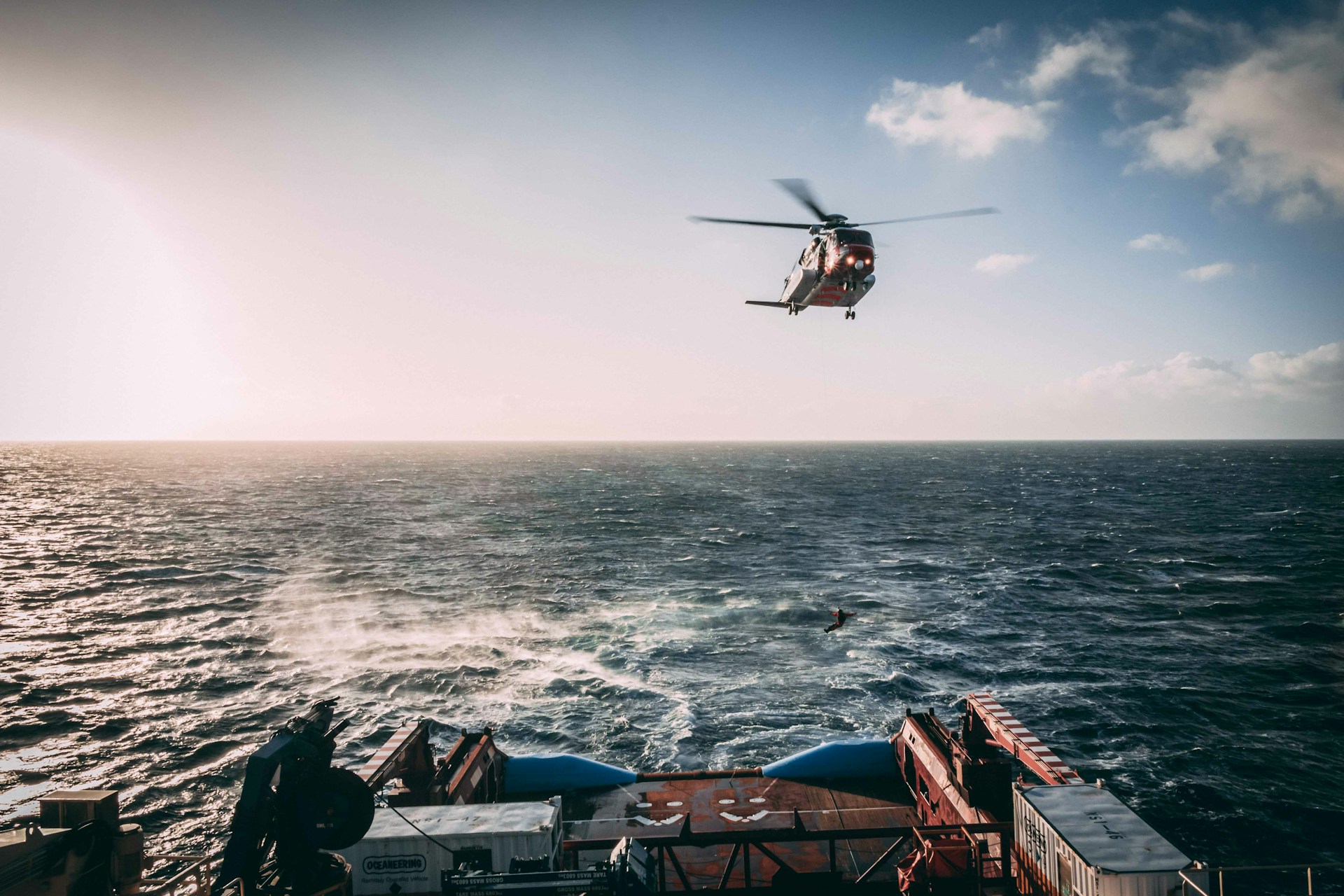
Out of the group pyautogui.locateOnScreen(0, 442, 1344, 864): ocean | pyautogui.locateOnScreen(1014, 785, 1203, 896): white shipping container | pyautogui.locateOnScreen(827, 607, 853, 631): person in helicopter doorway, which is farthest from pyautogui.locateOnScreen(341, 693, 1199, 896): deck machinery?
pyautogui.locateOnScreen(827, 607, 853, 631): person in helicopter doorway

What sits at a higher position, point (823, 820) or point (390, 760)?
point (390, 760)

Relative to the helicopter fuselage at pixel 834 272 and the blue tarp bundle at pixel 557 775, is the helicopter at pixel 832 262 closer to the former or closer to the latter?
the helicopter fuselage at pixel 834 272

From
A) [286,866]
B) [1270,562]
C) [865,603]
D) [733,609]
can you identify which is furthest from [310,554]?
[1270,562]

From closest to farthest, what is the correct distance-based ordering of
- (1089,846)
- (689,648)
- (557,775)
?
(1089,846), (557,775), (689,648)

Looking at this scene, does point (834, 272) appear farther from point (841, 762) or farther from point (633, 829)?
point (633, 829)

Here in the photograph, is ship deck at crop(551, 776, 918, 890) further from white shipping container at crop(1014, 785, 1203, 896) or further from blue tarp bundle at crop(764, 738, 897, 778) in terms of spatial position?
white shipping container at crop(1014, 785, 1203, 896)

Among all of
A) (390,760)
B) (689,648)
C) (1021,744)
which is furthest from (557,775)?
(689,648)

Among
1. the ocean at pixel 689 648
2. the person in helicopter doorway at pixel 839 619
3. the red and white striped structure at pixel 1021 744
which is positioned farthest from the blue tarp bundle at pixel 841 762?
the person in helicopter doorway at pixel 839 619
